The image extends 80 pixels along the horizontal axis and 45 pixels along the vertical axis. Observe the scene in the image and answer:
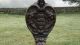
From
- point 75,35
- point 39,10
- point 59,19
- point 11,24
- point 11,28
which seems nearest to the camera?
point 39,10

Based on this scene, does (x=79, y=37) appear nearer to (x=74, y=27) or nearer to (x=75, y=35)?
(x=75, y=35)

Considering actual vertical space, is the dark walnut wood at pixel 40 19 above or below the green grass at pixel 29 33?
above

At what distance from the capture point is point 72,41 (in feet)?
25.3

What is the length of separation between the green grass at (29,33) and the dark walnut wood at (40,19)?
200 cm

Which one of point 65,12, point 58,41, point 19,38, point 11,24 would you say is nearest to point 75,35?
point 58,41

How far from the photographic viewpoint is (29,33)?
847cm

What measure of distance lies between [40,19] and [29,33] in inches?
122

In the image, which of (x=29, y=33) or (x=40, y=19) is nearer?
(x=40, y=19)

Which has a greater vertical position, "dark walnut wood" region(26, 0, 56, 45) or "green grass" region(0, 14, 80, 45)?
"dark walnut wood" region(26, 0, 56, 45)

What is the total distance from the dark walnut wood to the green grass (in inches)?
78.7

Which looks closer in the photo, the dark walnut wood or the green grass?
the dark walnut wood

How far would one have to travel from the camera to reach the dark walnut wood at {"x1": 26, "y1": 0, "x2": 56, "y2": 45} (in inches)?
212

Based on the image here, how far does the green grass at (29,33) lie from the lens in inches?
303

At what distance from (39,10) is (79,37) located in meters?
3.02
